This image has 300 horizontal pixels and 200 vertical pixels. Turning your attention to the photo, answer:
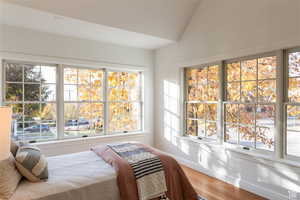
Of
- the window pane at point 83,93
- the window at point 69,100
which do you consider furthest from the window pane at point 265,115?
the window pane at point 83,93

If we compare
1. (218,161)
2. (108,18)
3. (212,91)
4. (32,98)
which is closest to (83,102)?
(32,98)

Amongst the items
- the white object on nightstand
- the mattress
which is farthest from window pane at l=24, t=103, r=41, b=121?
the white object on nightstand

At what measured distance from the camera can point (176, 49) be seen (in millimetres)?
4082

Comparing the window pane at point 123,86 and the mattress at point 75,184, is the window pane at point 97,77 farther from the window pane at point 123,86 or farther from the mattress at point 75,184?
the mattress at point 75,184

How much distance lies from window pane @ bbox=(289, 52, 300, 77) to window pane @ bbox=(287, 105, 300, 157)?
0.43 m

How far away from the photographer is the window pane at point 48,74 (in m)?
3.49

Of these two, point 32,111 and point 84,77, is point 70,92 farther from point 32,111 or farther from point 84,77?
point 32,111

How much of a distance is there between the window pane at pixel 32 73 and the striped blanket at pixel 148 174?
229cm

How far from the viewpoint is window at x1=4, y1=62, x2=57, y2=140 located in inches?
127

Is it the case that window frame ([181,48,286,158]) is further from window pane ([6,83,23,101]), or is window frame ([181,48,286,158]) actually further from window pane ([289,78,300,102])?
window pane ([6,83,23,101])

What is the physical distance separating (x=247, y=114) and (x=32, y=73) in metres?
3.76

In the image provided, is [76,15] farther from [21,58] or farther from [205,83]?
[205,83]

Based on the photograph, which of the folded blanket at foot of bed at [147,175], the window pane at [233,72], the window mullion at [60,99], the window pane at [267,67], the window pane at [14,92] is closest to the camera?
the folded blanket at foot of bed at [147,175]

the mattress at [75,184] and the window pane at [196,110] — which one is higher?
the window pane at [196,110]
